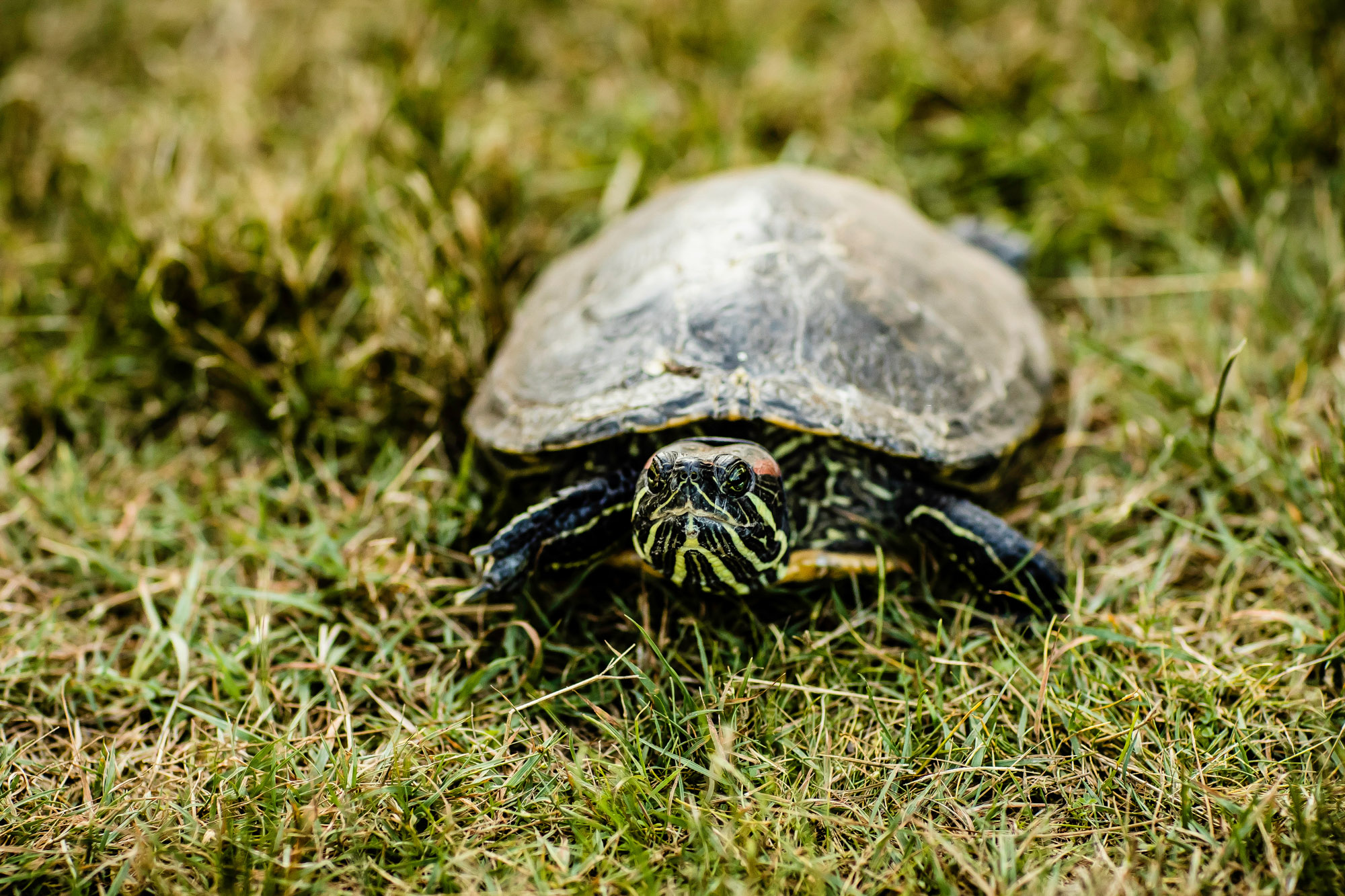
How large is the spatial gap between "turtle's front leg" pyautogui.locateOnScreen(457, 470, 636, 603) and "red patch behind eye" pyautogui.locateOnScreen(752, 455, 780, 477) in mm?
527

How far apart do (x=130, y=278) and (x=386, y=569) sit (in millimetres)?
2025

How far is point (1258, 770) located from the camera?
266cm

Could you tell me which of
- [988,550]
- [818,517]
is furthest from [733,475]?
[988,550]

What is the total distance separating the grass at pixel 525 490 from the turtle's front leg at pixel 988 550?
5.2 inches

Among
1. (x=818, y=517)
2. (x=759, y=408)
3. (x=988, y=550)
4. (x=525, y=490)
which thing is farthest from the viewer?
(x=525, y=490)

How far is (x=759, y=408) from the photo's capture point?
10.00 feet

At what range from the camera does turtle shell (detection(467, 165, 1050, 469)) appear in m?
3.15

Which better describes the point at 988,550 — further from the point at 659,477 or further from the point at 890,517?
the point at 659,477

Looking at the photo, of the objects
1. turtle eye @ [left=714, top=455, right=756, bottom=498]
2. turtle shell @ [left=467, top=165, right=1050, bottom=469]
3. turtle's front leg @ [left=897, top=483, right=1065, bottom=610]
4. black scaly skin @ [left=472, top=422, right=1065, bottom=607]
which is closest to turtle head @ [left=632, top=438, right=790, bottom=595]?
turtle eye @ [left=714, top=455, right=756, bottom=498]

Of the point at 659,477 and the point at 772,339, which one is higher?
the point at 772,339

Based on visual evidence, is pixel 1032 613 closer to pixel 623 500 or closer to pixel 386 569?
pixel 623 500

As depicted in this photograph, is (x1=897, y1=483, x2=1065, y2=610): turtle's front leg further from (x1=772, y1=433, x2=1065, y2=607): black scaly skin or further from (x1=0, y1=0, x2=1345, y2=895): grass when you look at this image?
(x1=0, y1=0, x2=1345, y2=895): grass

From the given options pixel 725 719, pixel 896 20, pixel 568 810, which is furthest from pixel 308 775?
pixel 896 20

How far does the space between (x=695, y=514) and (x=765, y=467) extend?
0.28 metres
